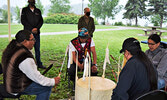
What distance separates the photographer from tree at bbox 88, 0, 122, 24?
24.8 meters

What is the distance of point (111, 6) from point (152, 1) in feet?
20.6

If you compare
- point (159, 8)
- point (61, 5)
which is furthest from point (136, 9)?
point (61, 5)

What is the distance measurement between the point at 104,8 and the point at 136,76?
24889 mm

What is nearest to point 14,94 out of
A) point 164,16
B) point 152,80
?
point 152,80

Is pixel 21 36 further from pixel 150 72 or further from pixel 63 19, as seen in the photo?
pixel 63 19

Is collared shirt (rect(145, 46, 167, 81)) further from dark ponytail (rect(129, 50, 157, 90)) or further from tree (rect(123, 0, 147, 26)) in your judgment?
tree (rect(123, 0, 147, 26))

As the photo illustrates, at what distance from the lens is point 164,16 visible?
66.2 feet

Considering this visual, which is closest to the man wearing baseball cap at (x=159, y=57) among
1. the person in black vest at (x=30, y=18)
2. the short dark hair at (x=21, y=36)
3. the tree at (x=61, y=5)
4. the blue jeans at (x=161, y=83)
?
the blue jeans at (x=161, y=83)

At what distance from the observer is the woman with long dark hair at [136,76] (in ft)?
4.79

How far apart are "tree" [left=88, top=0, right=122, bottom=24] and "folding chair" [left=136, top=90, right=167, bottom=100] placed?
24.7 m

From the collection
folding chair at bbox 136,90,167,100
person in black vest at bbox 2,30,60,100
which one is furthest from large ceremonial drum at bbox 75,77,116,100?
folding chair at bbox 136,90,167,100

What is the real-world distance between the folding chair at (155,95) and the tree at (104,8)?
2474cm

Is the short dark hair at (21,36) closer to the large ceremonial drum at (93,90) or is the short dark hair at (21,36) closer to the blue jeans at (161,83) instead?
the large ceremonial drum at (93,90)

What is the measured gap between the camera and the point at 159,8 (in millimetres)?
20672
